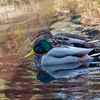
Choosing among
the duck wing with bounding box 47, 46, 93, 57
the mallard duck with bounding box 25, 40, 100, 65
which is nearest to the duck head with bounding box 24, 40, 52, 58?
the mallard duck with bounding box 25, 40, 100, 65

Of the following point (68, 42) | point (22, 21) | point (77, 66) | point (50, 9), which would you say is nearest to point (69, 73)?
point (77, 66)

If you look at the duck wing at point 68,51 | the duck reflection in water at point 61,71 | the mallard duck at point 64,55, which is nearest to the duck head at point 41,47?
the mallard duck at point 64,55

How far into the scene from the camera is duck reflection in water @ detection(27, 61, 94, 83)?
5.01 meters

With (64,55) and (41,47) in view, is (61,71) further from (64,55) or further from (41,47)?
(41,47)

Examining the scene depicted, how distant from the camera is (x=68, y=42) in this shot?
6.68 m

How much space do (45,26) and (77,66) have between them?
5361 mm

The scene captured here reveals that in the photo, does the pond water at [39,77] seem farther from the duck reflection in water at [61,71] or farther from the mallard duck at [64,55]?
the mallard duck at [64,55]

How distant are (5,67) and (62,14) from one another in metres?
7.80

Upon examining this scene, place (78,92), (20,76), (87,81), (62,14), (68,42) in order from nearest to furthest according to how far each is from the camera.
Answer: (78,92) < (87,81) < (20,76) < (68,42) < (62,14)

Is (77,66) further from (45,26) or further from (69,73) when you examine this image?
(45,26)

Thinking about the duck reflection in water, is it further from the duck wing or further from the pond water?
the duck wing

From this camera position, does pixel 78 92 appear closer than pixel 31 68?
Yes

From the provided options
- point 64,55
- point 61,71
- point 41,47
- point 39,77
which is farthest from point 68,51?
point 39,77

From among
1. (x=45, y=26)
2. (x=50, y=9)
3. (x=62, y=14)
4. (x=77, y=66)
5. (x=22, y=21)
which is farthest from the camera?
(x=50, y=9)
